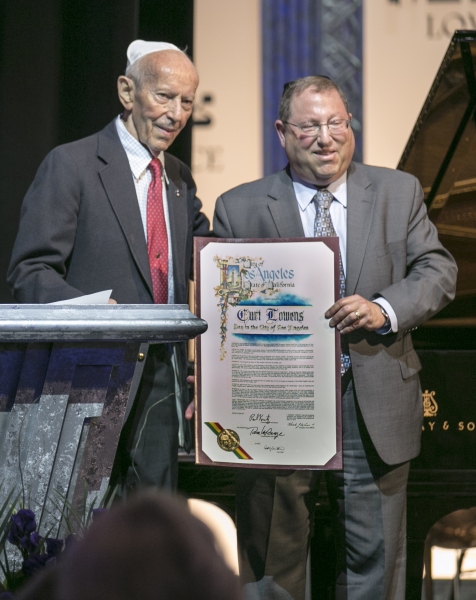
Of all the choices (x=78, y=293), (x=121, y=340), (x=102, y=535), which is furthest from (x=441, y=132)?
(x=102, y=535)

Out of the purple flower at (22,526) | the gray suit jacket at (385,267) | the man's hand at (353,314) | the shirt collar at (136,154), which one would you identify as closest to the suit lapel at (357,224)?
the gray suit jacket at (385,267)

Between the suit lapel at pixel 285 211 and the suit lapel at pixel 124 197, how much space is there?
333mm

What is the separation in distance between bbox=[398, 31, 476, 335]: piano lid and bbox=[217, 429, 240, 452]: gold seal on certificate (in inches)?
45.6

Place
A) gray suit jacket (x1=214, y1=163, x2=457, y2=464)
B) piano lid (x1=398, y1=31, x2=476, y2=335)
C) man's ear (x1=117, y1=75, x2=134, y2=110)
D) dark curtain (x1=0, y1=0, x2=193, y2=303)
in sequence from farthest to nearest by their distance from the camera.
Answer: dark curtain (x1=0, y1=0, x2=193, y2=303)
piano lid (x1=398, y1=31, x2=476, y2=335)
man's ear (x1=117, y1=75, x2=134, y2=110)
gray suit jacket (x1=214, y1=163, x2=457, y2=464)

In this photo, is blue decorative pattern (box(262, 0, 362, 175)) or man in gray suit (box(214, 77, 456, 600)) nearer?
man in gray suit (box(214, 77, 456, 600))

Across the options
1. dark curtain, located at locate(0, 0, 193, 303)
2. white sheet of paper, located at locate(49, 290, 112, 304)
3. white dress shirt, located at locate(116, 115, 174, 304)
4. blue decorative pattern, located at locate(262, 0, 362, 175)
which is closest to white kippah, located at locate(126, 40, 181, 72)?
white dress shirt, located at locate(116, 115, 174, 304)

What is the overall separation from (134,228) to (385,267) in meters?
0.62

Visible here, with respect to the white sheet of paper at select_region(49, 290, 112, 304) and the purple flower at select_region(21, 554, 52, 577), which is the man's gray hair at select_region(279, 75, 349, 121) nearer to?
the white sheet of paper at select_region(49, 290, 112, 304)

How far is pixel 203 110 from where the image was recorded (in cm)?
472

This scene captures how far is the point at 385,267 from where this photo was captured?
204 centimetres

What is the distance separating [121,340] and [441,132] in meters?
1.67

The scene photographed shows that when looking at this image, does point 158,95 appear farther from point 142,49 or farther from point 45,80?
point 45,80

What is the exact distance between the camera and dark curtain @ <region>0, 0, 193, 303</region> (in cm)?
338

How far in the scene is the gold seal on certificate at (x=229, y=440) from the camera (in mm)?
1969
